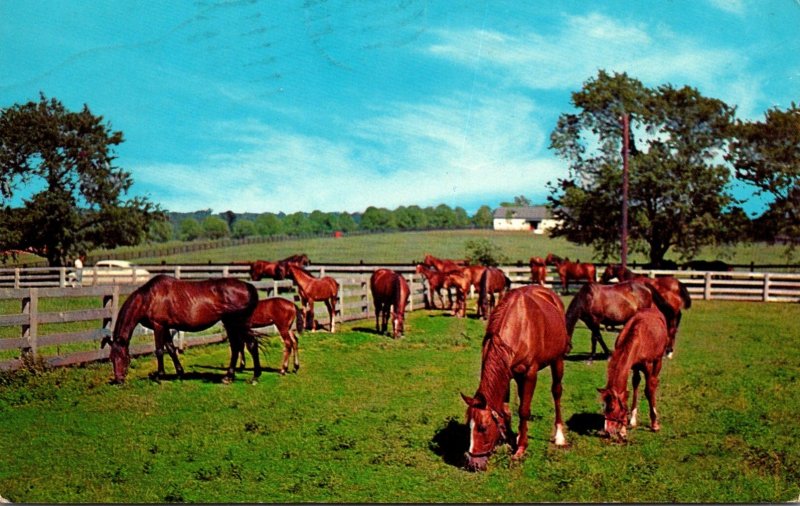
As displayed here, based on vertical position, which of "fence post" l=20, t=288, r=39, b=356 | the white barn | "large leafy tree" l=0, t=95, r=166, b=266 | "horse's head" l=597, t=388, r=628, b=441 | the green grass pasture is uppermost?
the white barn

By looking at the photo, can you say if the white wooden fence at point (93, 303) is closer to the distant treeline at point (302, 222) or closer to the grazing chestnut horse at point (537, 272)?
the grazing chestnut horse at point (537, 272)

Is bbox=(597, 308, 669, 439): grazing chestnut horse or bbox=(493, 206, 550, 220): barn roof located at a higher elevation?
bbox=(493, 206, 550, 220): barn roof

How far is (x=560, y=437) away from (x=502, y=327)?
1.34 m

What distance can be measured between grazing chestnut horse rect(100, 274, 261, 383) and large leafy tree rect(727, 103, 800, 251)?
429 inches

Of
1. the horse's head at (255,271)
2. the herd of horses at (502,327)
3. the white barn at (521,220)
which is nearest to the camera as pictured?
the herd of horses at (502,327)

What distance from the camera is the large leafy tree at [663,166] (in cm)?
2077

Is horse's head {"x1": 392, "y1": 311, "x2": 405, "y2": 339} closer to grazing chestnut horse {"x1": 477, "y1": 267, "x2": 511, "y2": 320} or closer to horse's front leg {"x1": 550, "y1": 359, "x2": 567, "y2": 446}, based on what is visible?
grazing chestnut horse {"x1": 477, "y1": 267, "x2": 511, "y2": 320}

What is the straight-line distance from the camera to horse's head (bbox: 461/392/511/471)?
521 centimetres

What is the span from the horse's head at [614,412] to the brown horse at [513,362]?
0.48m

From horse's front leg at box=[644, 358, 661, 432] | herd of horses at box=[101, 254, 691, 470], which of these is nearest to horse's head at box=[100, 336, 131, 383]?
herd of horses at box=[101, 254, 691, 470]

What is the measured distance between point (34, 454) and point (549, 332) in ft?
15.5

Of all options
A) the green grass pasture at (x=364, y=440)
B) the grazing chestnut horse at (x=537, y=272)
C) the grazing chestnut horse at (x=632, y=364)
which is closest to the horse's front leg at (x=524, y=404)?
the green grass pasture at (x=364, y=440)

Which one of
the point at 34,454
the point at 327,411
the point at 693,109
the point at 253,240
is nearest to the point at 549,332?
the point at 327,411

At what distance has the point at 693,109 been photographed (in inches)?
846
